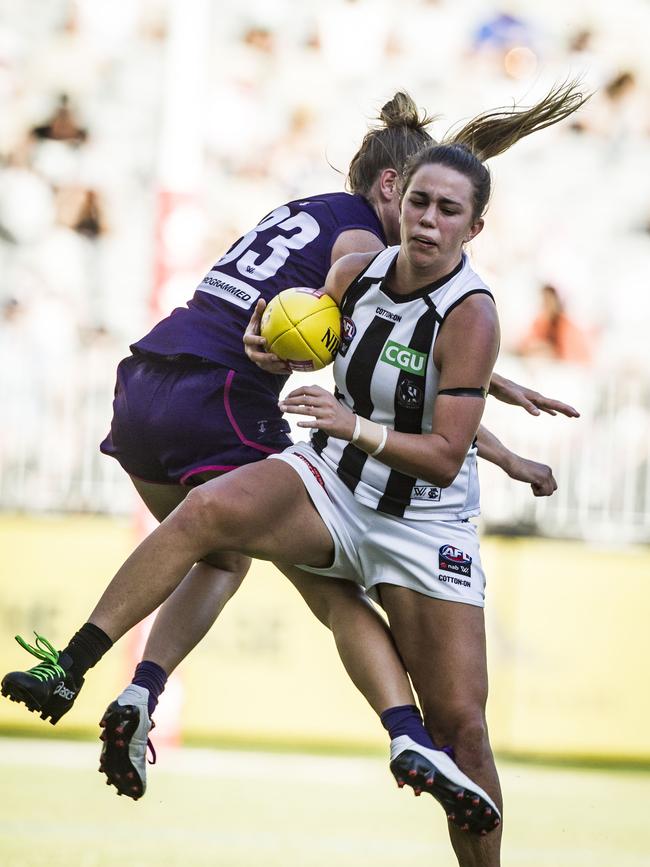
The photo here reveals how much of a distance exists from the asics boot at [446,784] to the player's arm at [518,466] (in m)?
0.95

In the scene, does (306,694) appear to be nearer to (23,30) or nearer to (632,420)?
(632,420)

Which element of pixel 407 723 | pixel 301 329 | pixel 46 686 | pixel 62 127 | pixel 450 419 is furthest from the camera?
pixel 62 127

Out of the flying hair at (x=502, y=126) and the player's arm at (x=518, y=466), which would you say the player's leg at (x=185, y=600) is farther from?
the flying hair at (x=502, y=126)

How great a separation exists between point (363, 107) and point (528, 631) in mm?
4372

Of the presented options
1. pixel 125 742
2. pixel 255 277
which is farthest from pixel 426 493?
pixel 125 742

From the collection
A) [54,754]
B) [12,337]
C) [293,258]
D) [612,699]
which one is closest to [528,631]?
[612,699]

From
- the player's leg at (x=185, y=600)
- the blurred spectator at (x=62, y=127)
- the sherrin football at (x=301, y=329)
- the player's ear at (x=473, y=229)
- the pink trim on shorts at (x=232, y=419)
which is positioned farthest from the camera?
the blurred spectator at (x=62, y=127)

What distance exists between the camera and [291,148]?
1003 centimetres

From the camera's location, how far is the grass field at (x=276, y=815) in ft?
18.0

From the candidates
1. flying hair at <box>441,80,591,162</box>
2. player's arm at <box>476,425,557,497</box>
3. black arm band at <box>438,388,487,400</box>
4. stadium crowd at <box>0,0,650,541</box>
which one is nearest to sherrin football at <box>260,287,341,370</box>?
black arm band at <box>438,388,487,400</box>

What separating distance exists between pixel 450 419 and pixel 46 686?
4.20 feet

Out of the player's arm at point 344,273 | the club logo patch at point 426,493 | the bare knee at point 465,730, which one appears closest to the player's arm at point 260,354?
the player's arm at point 344,273

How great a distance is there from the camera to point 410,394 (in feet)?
12.4

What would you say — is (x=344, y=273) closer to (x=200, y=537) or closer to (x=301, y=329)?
(x=301, y=329)
